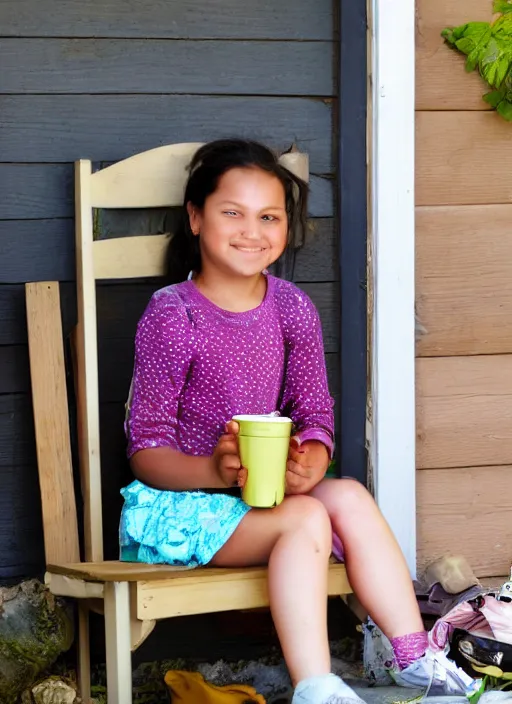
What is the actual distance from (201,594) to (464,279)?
109 cm

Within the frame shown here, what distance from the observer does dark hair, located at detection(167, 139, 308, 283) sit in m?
2.33

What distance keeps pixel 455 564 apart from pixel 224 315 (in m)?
0.83

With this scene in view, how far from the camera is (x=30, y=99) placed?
243 cm

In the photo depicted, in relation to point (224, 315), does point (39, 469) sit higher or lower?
lower

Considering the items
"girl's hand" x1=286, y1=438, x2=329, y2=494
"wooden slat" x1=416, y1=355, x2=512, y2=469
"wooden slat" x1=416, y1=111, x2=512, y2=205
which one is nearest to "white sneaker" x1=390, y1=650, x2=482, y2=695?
"girl's hand" x1=286, y1=438, x2=329, y2=494

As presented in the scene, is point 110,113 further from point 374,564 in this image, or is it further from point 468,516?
point 468,516

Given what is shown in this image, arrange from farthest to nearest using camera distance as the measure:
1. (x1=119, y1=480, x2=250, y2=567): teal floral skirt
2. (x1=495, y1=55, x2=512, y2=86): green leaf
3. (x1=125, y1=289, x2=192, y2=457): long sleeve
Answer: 1. (x1=495, y1=55, x2=512, y2=86): green leaf
2. (x1=125, y1=289, x2=192, y2=457): long sleeve
3. (x1=119, y1=480, x2=250, y2=567): teal floral skirt

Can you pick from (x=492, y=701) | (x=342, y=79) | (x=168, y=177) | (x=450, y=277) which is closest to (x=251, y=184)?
(x=168, y=177)

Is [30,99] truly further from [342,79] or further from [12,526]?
[12,526]

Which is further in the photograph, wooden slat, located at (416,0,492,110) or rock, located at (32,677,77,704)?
wooden slat, located at (416,0,492,110)

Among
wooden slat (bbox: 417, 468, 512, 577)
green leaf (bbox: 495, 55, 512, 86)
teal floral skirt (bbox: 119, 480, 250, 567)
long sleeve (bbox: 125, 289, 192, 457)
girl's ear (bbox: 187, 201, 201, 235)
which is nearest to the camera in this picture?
teal floral skirt (bbox: 119, 480, 250, 567)

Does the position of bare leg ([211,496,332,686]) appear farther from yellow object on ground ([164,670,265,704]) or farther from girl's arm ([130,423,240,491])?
yellow object on ground ([164,670,265,704])

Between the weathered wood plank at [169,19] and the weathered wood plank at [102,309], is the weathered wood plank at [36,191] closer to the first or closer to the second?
the weathered wood plank at [102,309]

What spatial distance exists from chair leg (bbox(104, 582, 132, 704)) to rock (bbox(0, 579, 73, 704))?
370 millimetres
